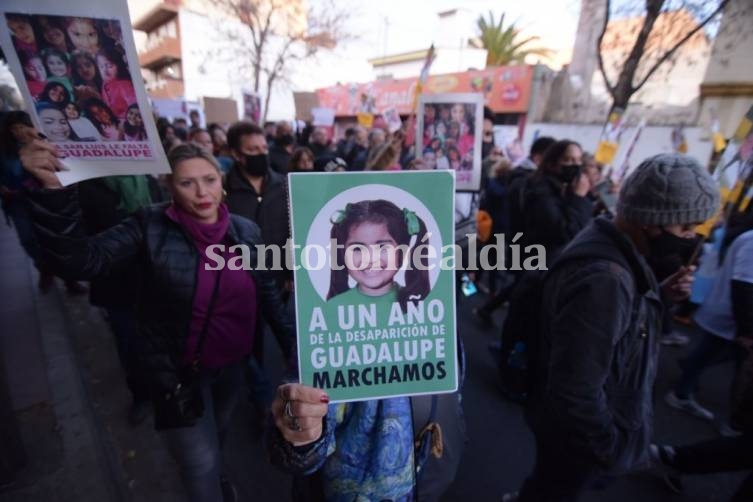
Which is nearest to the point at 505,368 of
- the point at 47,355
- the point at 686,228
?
the point at 686,228

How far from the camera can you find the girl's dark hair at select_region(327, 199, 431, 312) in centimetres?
96

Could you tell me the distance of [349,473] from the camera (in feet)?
3.85

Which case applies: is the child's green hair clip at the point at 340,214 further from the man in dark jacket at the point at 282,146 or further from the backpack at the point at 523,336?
the man in dark jacket at the point at 282,146

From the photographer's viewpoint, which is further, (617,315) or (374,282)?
(617,315)

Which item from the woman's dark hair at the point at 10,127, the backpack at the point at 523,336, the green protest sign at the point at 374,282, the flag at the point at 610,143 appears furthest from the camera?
the flag at the point at 610,143

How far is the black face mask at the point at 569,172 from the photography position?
3.03 m

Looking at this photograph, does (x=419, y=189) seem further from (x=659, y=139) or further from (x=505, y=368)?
(x=659, y=139)

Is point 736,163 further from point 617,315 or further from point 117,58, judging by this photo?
point 117,58

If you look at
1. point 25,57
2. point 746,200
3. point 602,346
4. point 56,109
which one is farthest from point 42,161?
point 746,200

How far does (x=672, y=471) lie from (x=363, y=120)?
7856 millimetres

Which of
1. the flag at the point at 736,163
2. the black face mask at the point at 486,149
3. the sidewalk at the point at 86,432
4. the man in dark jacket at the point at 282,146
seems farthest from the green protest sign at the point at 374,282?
the man in dark jacket at the point at 282,146

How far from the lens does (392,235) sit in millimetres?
989

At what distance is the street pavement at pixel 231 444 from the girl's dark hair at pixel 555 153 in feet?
5.86

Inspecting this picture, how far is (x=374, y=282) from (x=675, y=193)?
3.52 ft
